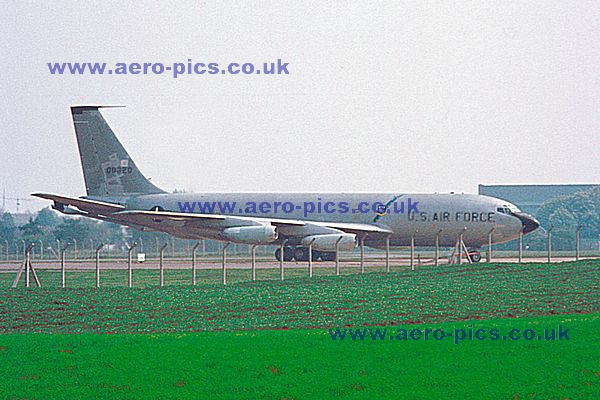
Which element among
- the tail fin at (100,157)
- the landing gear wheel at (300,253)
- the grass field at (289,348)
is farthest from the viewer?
the tail fin at (100,157)

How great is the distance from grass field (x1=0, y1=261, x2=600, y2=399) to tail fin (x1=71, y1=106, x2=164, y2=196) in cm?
2359

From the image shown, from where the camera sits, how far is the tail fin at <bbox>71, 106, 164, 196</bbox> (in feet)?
152

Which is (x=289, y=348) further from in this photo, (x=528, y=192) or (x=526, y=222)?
(x=528, y=192)

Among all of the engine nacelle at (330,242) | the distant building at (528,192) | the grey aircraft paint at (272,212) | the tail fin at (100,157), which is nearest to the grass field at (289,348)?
the engine nacelle at (330,242)

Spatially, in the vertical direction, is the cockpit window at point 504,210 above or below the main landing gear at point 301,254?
above

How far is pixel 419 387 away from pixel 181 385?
108 inches

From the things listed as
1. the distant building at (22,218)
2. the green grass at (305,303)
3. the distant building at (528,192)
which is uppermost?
the green grass at (305,303)

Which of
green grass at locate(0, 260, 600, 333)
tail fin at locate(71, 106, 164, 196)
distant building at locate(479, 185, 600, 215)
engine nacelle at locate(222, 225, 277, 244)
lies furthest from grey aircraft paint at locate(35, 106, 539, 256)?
distant building at locate(479, 185, 600, 215)

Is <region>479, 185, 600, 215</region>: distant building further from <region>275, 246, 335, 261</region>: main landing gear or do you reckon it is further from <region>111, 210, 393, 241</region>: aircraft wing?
<region>111, 210, 393, 241</region>: aircraft wing

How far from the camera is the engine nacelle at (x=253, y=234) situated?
136 feet

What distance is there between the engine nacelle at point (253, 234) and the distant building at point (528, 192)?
247ft

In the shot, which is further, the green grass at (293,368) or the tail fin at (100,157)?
the tail fin at (100,157)

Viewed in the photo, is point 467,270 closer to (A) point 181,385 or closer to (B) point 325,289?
(B) point 325,289

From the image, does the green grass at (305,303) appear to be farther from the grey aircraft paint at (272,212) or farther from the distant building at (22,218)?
the distant building at (22,218)
